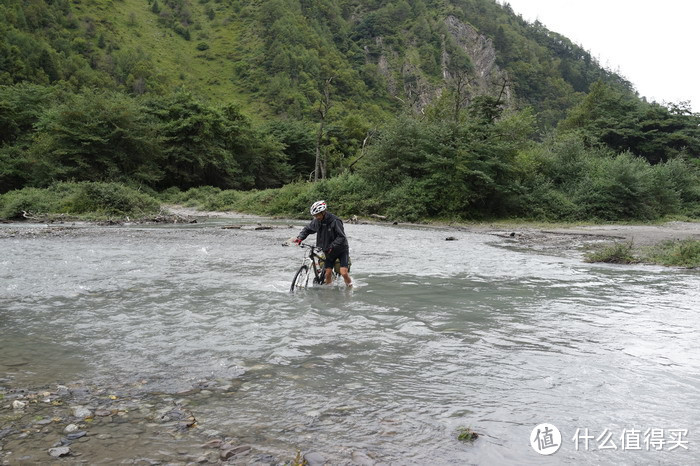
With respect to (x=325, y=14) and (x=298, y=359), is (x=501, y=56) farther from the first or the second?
(x=298, y=359)

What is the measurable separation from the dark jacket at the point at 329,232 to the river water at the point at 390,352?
1.19 meters

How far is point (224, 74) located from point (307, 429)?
121055 mm

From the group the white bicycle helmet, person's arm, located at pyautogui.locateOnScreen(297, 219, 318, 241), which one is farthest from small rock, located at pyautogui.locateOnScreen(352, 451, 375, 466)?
person's arm, located at pyautogui.locateOnScreen(297, 219, 318, 241)

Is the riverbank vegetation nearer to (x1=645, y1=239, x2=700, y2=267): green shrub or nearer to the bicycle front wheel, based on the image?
(x1=645, y1=239, x2=700, y2=267): green shrub

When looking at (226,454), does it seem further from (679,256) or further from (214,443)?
(679,256)

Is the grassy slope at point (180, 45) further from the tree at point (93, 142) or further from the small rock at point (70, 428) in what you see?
the small rock at point (70, 428)

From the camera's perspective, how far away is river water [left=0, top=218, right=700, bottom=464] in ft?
15.8

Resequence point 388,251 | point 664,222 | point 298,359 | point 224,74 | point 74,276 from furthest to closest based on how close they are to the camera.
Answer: point 224,74 < point 664,222 < point 388,251 < point 74,276 < point 298,359

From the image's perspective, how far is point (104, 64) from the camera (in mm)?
94750

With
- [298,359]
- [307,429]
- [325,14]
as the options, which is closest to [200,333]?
[298,359]

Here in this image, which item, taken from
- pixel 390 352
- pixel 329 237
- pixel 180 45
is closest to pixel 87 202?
pixel 329 237

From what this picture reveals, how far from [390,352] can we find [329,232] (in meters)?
4.69

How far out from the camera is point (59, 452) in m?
4.21

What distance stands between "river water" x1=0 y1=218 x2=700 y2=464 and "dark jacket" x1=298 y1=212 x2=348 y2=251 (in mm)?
1191
